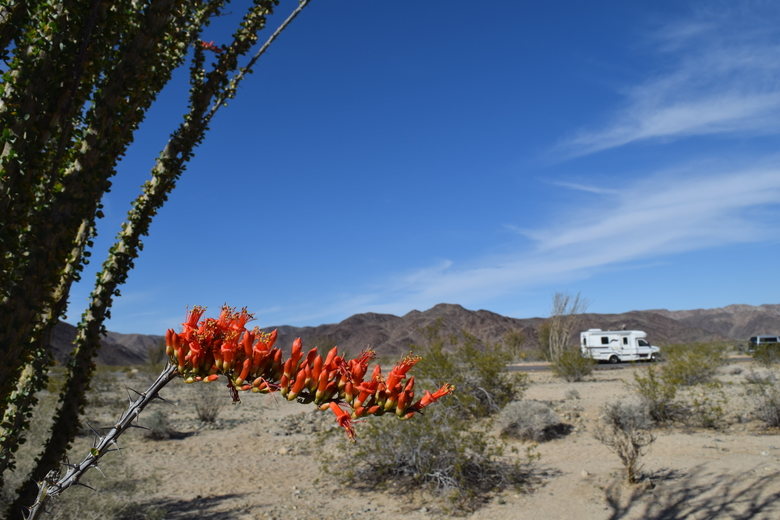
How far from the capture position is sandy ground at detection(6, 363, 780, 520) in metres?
6.98

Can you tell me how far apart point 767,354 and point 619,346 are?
10049 millimetres

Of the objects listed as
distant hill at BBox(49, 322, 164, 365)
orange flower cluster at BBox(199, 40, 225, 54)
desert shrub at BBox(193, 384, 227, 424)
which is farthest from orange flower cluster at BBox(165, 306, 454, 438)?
distant hill at BBox(49, 322, 164, 365)

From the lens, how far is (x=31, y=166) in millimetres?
3188

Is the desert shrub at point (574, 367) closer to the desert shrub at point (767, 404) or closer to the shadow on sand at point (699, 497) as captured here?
the desert shrub at point (767, 404)

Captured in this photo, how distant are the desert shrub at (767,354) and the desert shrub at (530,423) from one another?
16.6m

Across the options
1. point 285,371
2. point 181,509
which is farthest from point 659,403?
point 285,371

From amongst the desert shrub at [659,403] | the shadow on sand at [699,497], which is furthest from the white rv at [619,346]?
the shadow on sand at [699,497]

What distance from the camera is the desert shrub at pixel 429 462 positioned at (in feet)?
26.2

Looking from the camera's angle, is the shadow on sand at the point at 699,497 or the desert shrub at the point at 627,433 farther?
the desert shrub at the point at 627,433

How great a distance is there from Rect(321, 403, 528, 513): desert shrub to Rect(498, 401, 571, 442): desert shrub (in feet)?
6.01

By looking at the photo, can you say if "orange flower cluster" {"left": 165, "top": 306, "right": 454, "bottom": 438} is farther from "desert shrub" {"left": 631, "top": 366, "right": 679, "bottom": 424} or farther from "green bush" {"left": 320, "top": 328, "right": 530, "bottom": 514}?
"desert shrub" {"left": 631, "top": 366, "right": 679, "bottom": 424}

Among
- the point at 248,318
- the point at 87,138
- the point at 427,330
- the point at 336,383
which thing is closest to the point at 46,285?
the point at 87,138

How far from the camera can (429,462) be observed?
820 cm

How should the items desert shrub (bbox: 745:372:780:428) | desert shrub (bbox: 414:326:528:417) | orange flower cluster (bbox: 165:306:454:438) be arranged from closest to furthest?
orange flower cluster (bbox: 165:306:454:438) < desert shrub (bbox: 745:372:780:428) < desert shrub (bbox: 414:326:528:417)
